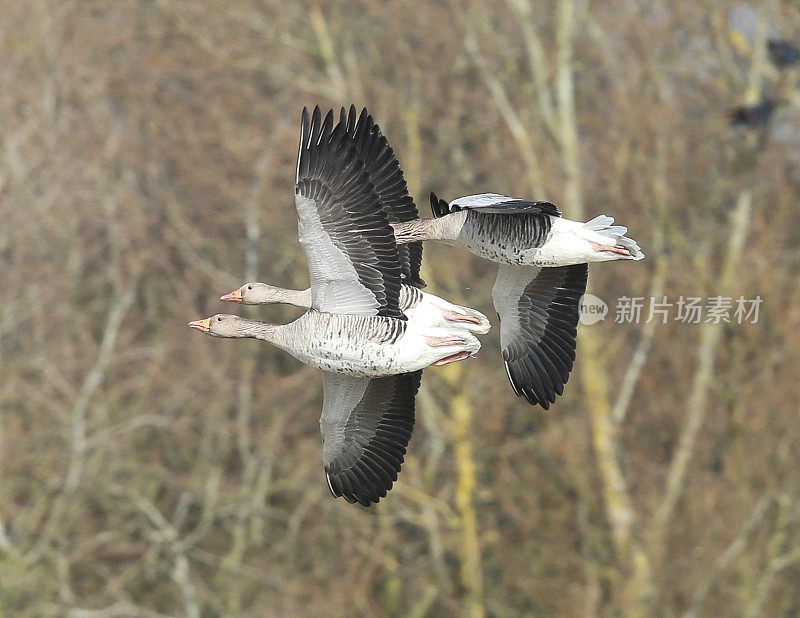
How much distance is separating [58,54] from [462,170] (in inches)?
375

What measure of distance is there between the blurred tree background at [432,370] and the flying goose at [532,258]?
12491mm

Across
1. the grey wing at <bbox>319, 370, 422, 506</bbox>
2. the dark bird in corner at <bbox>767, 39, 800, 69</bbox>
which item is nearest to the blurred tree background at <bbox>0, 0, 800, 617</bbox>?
the dark bird in corner at <bbox>767, 39, 800, 69</bbox>

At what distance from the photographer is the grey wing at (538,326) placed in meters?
12.5

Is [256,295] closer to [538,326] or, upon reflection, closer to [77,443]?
[538,326]

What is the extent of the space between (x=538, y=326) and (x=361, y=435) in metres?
1.65

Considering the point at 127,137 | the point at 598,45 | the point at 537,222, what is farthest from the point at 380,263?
the point at 127,137

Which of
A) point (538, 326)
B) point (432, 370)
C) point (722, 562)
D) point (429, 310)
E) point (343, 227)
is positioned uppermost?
point (343, 227)

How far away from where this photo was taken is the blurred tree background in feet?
83.8

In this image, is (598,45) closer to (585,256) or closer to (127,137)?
(127,137)

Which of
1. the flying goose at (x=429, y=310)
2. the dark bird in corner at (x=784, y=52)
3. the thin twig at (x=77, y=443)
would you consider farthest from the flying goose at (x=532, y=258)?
the thin twig at (x=77, y=443)

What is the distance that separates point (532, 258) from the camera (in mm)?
Result: 11500

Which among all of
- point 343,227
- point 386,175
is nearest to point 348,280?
point 343,227

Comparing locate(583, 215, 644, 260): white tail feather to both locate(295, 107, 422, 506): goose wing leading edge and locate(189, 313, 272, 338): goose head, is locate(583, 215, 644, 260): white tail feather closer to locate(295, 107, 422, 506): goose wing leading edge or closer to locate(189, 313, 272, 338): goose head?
locate(295, 107, 422, 506): goose wing leading edge

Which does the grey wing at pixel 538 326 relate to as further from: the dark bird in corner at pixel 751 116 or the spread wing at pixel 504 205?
the dark bird in corner at pixel 751 116
